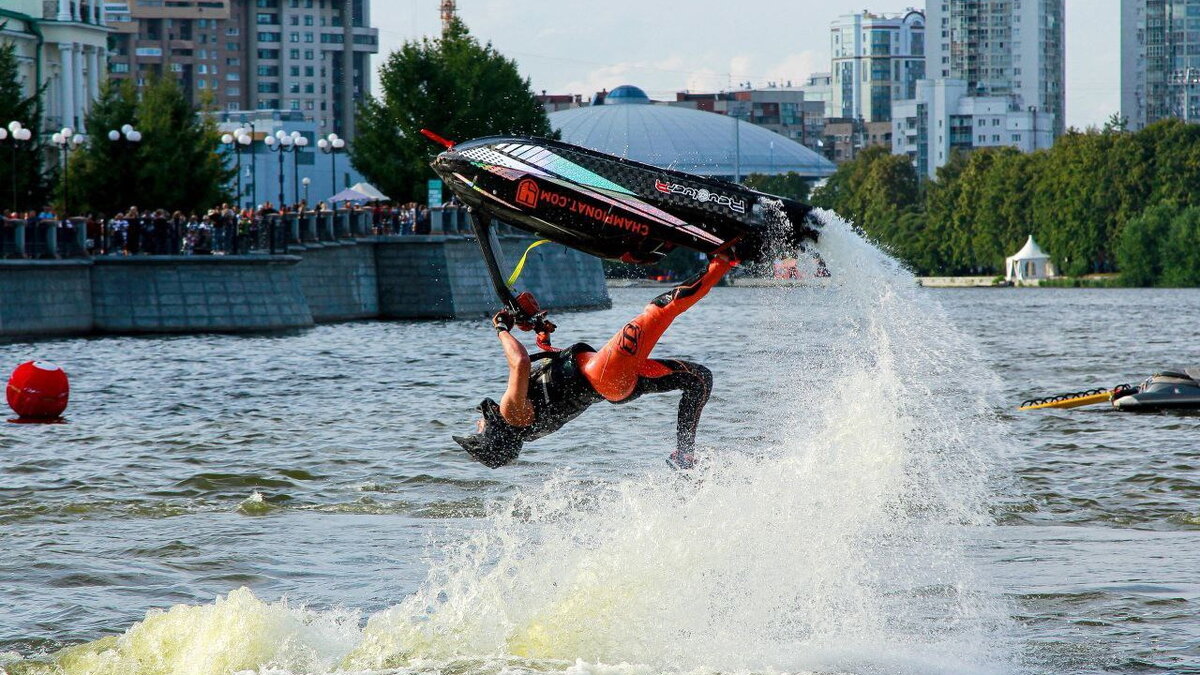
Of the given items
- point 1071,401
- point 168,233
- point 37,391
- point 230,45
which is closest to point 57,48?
point 168,233

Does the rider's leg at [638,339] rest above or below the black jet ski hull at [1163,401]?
above

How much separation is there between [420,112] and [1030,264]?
184 feet

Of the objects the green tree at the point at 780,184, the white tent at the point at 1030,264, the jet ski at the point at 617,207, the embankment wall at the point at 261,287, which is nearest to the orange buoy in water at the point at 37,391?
the embankment wall at the point at 261,287

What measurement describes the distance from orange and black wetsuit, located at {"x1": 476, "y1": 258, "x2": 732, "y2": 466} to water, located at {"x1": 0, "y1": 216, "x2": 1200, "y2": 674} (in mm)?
744

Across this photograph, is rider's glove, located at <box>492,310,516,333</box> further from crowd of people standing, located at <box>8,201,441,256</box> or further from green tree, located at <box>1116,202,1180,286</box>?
green tree, located at <box>1116,202,1180,286</box>

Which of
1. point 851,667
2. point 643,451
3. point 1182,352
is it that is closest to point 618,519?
point 851,667

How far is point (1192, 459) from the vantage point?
22.6 m

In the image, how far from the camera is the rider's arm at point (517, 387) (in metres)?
11.6

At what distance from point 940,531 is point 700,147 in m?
143

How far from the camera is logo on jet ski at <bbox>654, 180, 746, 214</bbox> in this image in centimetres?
1108

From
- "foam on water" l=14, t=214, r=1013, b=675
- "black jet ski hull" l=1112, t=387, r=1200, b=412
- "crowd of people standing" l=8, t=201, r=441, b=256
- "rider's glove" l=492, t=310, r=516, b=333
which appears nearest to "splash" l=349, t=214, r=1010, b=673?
"foam on water" l=14, t=214, r=1013, b=675

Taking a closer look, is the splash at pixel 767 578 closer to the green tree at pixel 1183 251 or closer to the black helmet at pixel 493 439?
the black helmet at pixel 493 439

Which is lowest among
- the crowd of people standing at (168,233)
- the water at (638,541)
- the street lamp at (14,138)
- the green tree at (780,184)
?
the water at (638,541)

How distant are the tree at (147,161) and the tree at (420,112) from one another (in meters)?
19.6
